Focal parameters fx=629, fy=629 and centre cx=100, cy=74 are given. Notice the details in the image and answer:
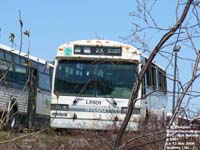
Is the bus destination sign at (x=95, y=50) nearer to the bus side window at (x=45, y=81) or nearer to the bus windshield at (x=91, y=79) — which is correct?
the bus windshield at (x=91, y=79)

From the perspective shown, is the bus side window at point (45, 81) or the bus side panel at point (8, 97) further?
the bus side window at point (45, 81)

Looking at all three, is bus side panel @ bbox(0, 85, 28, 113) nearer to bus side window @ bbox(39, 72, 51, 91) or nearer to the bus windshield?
the bus windshield

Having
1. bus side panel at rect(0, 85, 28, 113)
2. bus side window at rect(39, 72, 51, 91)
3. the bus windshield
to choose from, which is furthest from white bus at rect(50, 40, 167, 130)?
bus side panel at rect(0, 85, 28, 113)

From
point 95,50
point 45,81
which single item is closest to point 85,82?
point 95,50

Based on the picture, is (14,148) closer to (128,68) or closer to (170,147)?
(170,147)

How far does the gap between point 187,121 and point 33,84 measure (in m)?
2.08

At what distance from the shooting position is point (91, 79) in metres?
17.3

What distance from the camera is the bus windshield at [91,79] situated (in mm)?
16875

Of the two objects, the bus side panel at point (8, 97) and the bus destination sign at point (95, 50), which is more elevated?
the bus destination sign at point (95, 50)

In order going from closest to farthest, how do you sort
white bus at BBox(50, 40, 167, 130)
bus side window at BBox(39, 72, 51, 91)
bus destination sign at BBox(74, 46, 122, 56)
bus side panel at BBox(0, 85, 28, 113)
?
bus side panel at BBox(0, 85, 28, 113) → bus destination sign at BBox(74, 46, 122, 56) → white bus at BBox(50, 40, 167, 130) → bus side window at BBox(39, 72, 51, 91)

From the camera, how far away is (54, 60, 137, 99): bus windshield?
16875 millimetres

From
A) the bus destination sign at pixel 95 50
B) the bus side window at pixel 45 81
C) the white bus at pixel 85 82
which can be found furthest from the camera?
the bus side window at pixel 45 81

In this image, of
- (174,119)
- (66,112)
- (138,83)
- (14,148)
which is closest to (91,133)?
(14,148)

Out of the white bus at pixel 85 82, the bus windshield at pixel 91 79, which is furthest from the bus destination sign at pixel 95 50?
the bus windshield at pixel 91 79
